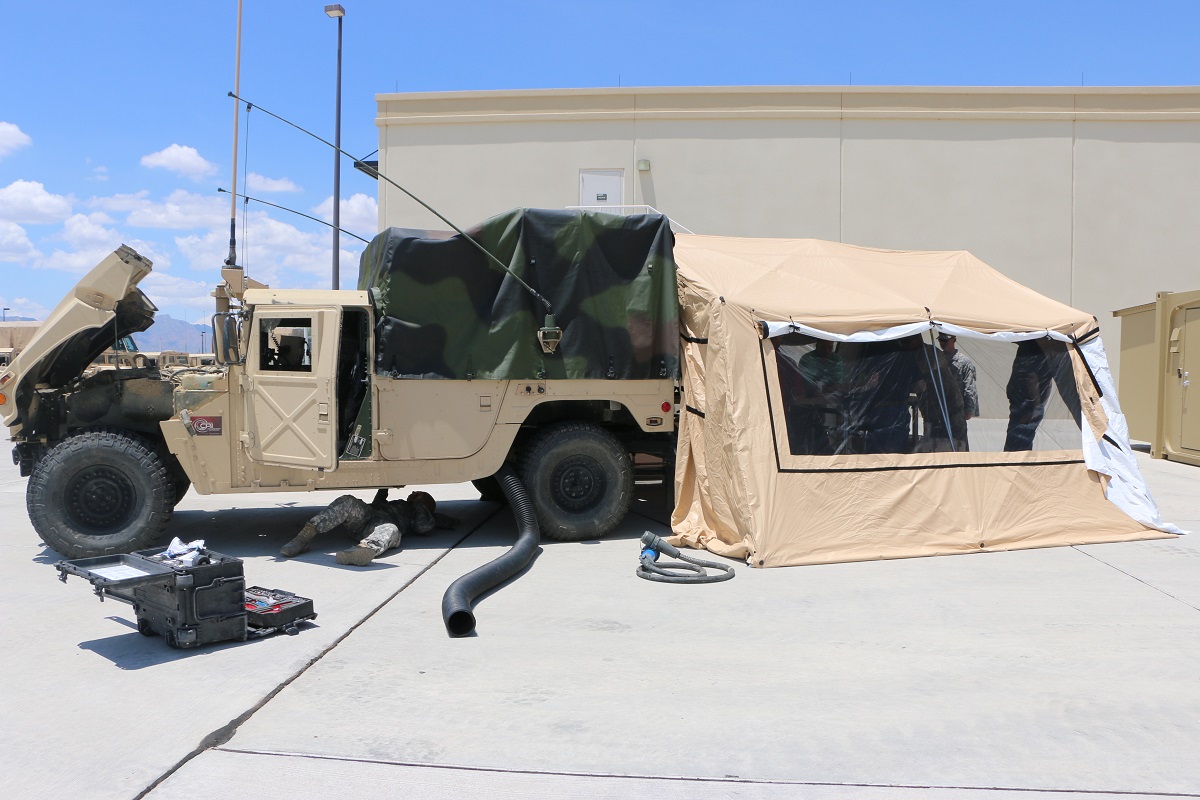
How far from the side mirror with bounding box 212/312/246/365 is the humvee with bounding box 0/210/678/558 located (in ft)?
0.05

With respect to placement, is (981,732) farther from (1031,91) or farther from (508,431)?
(1031,91)

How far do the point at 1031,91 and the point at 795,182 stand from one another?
5.01 m

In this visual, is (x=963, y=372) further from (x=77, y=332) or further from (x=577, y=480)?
(x=77, y=332)

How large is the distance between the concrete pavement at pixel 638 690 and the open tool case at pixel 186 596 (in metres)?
0.12

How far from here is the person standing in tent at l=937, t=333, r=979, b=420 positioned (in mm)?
7793

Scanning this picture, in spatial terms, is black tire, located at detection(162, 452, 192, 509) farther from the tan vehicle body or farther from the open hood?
the open hood

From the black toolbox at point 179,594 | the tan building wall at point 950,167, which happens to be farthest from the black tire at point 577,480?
the tan building wall at point 950,167

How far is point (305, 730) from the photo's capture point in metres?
3.90

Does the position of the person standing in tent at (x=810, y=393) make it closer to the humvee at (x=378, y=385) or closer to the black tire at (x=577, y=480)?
the humvee at (x=378, y=385)

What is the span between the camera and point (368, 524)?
763 centimetres

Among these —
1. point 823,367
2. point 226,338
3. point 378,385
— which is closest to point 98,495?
point 226,338

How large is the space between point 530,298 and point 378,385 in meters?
1.50

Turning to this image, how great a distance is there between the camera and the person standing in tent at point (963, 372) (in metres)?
7.79

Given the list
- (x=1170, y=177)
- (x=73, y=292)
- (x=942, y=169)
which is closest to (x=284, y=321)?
(x=73, y=292)
